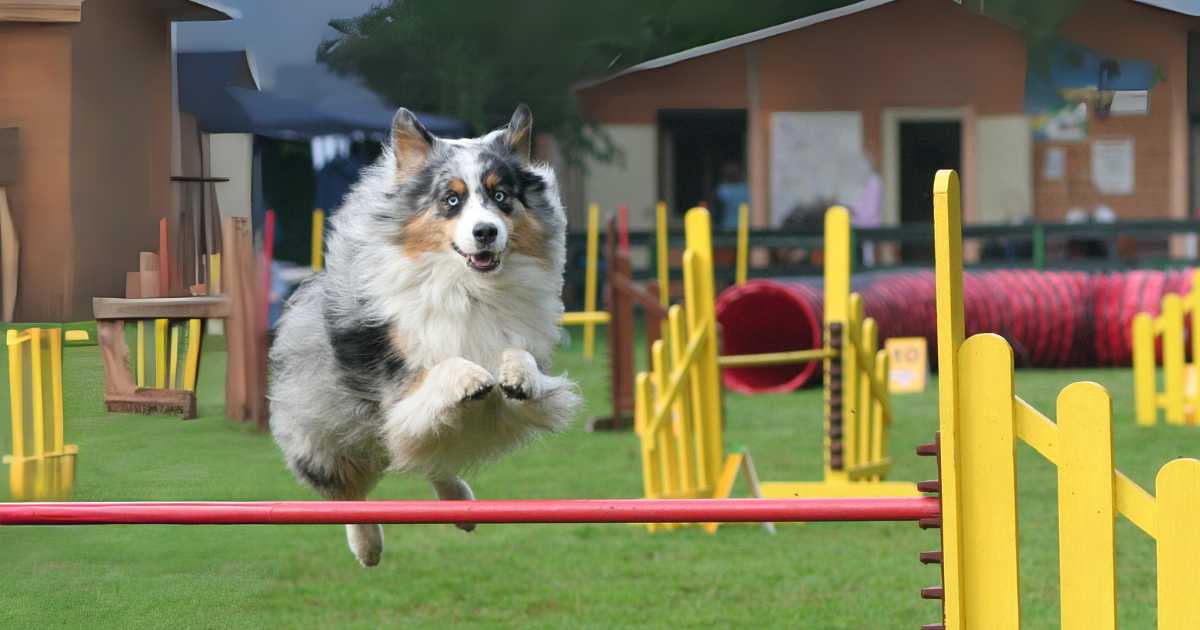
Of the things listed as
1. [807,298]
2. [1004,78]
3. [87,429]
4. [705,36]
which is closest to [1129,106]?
[705,36]

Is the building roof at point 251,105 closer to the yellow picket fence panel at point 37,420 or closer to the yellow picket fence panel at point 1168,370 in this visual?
the yellow picket fence panel at point 37,420

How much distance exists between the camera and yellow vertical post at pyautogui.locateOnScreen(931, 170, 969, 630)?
2.79 metres

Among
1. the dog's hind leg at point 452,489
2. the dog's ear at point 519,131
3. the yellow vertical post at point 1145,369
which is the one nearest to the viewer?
the dog's ear at point 519,131

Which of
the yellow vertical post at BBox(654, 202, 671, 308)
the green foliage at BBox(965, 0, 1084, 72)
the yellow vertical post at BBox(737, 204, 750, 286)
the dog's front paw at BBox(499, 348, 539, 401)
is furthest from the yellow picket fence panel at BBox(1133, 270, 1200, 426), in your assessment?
the dog's front paw at BBox(499, 348, 539, 401)

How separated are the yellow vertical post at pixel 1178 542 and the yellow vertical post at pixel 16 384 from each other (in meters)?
2.01

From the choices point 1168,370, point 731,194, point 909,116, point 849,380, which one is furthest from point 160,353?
point 731,194

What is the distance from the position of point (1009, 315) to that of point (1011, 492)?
12910 mm

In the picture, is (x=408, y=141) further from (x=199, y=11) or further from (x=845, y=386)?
(x=845, y=386)

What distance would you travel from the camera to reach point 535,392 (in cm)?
267

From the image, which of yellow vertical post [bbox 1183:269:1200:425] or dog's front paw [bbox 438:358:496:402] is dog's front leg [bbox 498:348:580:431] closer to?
dog's front paw [bbox 438:358:496:402]

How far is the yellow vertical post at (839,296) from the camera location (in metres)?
8.01

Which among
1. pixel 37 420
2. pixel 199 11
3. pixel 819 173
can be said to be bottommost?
pixel 37 420

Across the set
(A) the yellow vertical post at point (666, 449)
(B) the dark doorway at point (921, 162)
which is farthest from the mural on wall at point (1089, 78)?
(B) the dark doorway at point (921, 162)

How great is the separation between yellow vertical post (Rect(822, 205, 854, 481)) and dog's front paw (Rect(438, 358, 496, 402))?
5465mm
